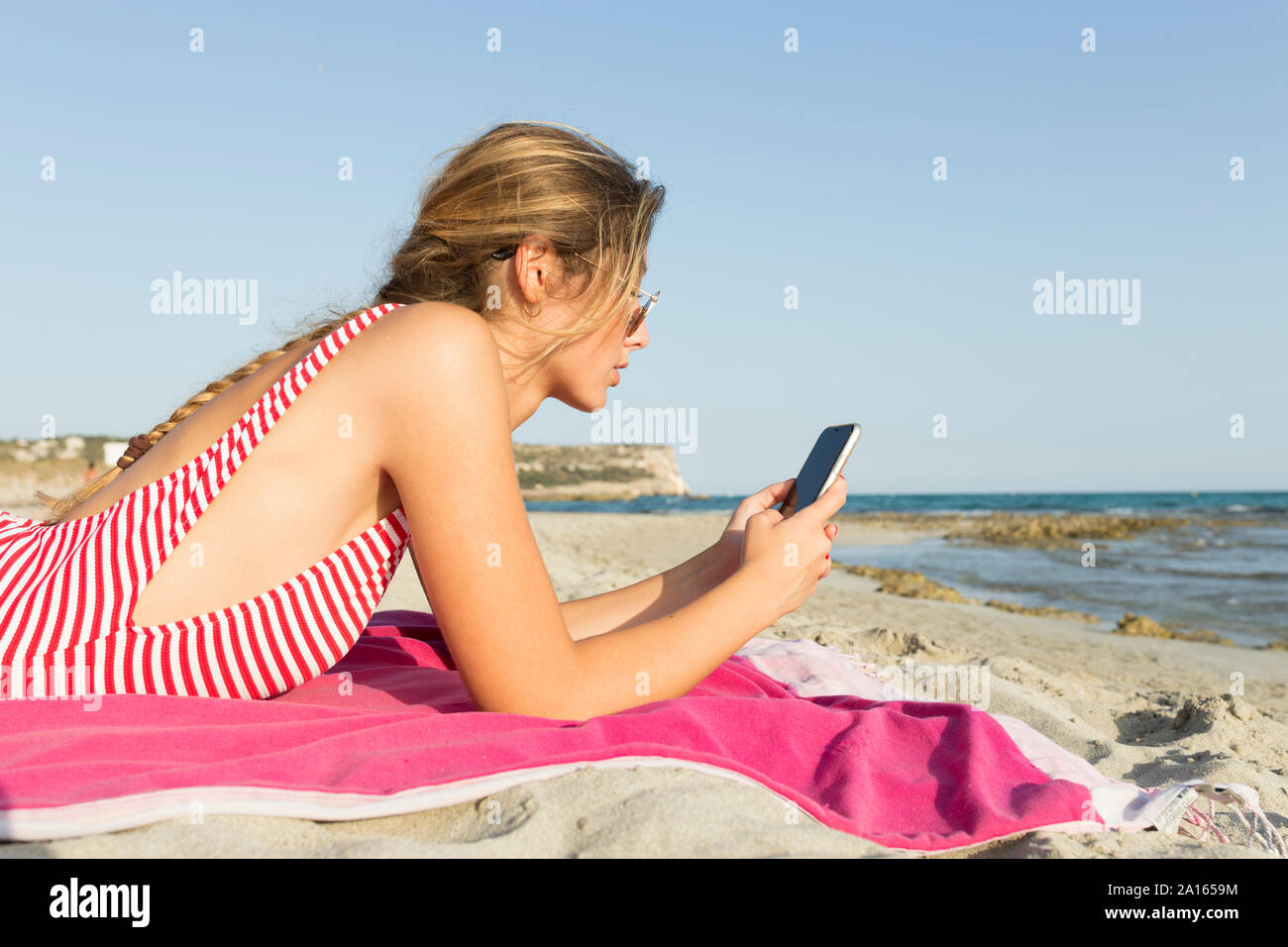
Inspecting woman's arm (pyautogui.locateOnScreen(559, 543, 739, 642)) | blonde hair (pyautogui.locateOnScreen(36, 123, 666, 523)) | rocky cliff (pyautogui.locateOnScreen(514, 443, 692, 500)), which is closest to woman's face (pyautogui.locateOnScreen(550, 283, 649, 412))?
blonde hair (pyautogui.locateOnScreen(36, 123, 666, 523))

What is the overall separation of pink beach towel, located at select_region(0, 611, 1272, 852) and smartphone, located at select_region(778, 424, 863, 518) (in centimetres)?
58

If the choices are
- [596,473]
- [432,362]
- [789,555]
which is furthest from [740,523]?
[596,473]

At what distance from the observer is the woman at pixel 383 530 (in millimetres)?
1804

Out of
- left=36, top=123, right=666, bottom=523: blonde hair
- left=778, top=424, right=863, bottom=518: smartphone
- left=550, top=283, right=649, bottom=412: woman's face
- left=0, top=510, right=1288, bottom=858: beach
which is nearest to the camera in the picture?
left=0, top=510, right=1288, bottom=858: beach

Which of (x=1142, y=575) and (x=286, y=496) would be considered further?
(x=1142, y=575)

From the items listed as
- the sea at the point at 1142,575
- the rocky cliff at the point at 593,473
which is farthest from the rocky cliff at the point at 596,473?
the sea at the point at 1142,575

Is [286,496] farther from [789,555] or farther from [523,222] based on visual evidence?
[789,555]

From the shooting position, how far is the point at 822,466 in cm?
254

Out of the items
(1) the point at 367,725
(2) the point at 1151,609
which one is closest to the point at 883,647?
(1) the point at 367,725
